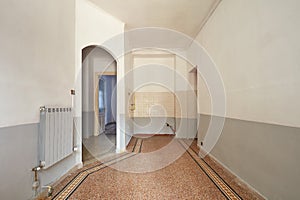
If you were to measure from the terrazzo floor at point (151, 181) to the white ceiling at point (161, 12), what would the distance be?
2.73m

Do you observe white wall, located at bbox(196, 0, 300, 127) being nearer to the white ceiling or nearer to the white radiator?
the white ceiling

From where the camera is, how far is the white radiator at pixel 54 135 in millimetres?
2027

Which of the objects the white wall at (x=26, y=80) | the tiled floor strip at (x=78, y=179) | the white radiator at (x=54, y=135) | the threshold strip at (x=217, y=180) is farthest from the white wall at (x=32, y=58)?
the threshold strip at (x=217, y=180)

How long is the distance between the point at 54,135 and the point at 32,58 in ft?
2.94

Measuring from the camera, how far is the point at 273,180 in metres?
1.74

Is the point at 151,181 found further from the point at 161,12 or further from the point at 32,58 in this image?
the point at 161,12

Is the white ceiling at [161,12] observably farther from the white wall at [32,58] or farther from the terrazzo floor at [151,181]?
the terrazzo floor at [151,181]

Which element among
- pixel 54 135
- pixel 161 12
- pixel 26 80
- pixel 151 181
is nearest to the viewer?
pixel 26 80

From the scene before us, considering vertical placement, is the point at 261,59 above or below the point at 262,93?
above

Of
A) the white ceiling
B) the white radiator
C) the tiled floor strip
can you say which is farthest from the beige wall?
the white radiator

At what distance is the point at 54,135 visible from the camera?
87.7 inches

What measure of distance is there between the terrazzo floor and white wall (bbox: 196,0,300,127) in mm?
871

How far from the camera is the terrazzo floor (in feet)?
6.81

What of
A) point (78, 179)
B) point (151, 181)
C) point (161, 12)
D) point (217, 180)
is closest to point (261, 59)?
point (217, 180)
